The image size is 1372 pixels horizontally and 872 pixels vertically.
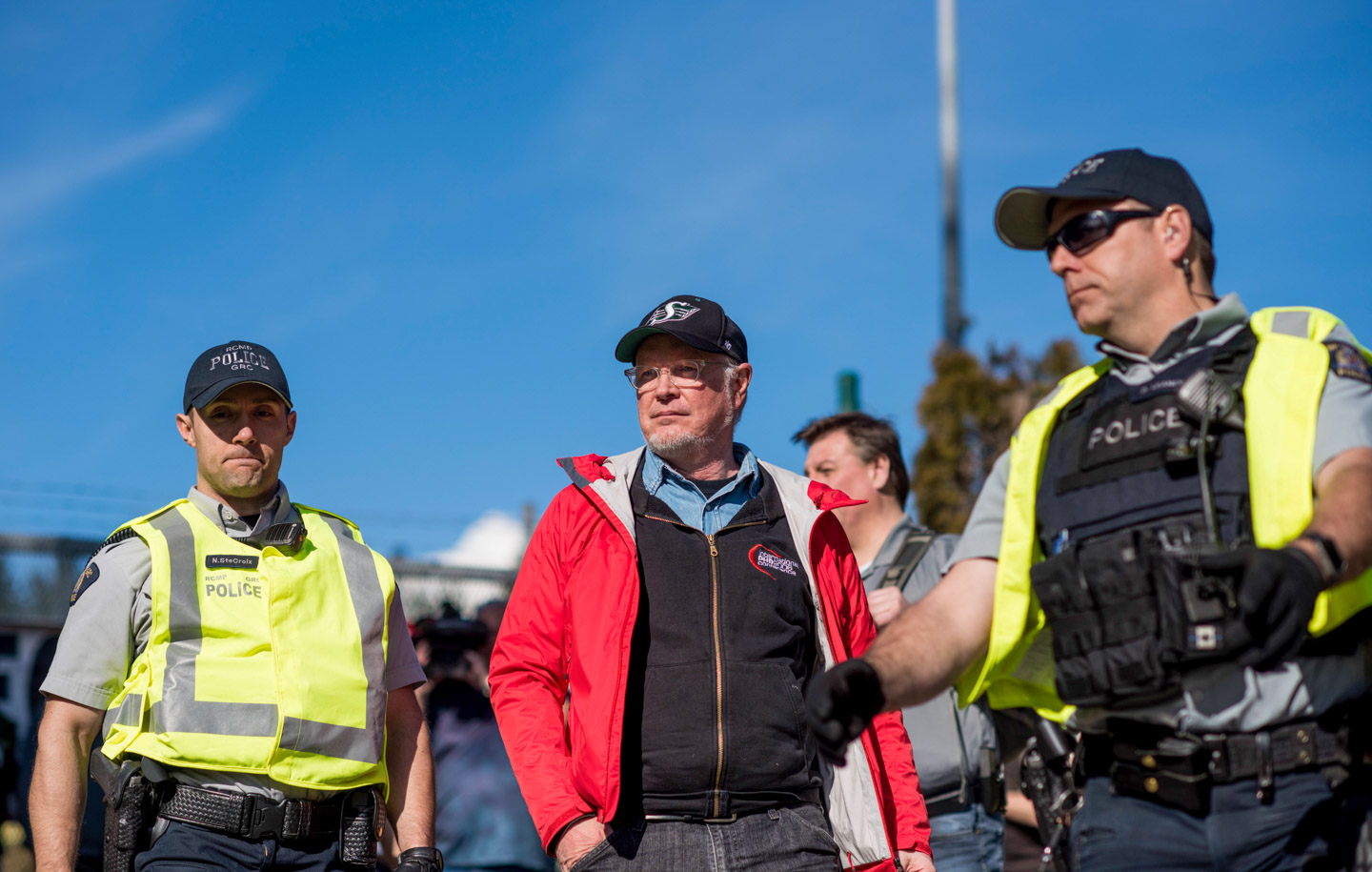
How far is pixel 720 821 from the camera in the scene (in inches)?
145

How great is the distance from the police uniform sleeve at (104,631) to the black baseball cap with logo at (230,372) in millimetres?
542

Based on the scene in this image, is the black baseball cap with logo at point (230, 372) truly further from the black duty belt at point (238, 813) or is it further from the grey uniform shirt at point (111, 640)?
the black duty belt at point (238, 813)

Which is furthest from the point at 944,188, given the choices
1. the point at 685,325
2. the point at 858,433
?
the point at 685,325

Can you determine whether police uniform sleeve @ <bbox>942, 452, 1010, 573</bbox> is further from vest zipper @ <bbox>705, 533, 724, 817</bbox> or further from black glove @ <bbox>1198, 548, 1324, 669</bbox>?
vest zipper @ <bbox>705, 533, 724, 817</bbox>

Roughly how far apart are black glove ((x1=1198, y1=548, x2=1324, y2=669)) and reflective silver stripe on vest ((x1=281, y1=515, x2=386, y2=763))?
8.48 feet

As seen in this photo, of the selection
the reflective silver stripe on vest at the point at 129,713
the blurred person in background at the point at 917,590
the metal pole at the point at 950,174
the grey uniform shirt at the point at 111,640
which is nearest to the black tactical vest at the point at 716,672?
the grey uniform shirt at the point at 111,640

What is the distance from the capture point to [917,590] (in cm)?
556

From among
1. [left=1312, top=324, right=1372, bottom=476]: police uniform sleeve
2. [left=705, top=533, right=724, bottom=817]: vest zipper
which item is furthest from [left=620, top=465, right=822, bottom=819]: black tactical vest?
[left=1312, top=324, right=1372, bottom=476]: police uniform sleeve

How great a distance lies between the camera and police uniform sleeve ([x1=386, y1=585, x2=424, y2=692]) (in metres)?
4.20

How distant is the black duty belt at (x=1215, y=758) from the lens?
8.49 ft

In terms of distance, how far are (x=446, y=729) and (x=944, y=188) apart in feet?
43.2

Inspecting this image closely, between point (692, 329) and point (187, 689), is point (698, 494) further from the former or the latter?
→ point (187, 689)

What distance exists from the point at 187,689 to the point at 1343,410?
3.08 m

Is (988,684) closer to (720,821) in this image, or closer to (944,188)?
(720,821)
